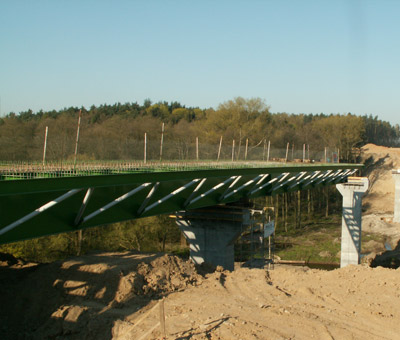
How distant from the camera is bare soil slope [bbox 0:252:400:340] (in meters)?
12.7

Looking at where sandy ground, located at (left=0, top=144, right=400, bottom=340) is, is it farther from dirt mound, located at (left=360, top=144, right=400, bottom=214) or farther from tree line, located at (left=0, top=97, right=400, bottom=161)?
dirt mound, located at (left=360, top=144, right=400, bottom=214)

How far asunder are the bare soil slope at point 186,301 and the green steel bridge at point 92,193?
2.52m

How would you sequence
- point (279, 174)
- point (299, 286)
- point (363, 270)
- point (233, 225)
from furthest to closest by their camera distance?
point (279, 174) < point (233, 225) < point (363, 270) < point (299, 286)

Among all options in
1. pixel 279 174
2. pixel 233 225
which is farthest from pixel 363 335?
pixel 279 174

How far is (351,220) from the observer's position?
38000 millimetres

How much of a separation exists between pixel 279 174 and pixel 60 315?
17.6 meters

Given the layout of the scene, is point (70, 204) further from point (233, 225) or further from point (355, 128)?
point (355, 128)

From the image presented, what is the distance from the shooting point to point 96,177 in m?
13.4

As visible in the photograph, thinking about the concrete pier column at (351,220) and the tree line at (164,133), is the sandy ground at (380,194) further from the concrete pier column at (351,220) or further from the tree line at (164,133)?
the concrete pier column at (351,220)

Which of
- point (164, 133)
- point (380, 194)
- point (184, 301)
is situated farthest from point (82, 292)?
point (380, 194)

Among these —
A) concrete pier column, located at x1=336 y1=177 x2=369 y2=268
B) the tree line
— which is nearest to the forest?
the tree line

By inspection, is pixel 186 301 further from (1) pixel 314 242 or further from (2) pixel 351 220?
(1) pixel 314 242

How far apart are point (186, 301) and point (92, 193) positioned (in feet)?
15.2

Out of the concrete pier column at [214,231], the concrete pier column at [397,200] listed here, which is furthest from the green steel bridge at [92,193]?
the concrete pier column at [397,200]
